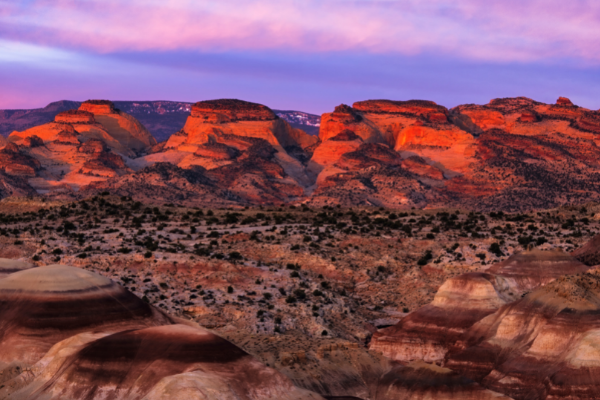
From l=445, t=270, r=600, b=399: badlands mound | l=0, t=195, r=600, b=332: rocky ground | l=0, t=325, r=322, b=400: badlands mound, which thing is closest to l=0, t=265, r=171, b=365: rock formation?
l=0, t=325, r=322, b=400: badlands mound

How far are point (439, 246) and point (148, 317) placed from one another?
41.1 meters

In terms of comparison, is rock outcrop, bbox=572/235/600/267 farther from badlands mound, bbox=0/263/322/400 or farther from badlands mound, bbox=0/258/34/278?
badlands mound, bbox=0/258/34/278

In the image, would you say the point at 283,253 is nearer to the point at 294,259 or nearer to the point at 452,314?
the point at 294,259

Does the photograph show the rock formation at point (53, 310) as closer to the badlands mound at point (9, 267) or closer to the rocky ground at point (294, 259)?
the badlands mound at point (9, 267)

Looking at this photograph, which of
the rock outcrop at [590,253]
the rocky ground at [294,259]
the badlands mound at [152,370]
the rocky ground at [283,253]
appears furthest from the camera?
the rock outcrop at [590,253]

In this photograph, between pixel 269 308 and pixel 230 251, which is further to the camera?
pixel 230 251

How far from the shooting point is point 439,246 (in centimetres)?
7262

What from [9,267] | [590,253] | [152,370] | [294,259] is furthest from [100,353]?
[590,253]

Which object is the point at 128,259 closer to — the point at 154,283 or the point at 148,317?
the point at 154,283

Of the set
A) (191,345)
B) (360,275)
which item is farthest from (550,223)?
(191,345)

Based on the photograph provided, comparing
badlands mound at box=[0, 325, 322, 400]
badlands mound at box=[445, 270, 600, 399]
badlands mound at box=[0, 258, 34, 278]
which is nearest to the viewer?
badlands mound at box=[0, 325, 322, 400]

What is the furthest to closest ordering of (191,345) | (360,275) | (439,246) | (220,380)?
(439,246) < (360,275) < (191,345) < (220,380)

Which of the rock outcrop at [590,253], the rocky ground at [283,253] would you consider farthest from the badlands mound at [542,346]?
the rock outcrop at [590,253]

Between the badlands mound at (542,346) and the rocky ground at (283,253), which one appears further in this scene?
the rocky ground at (283,253)
